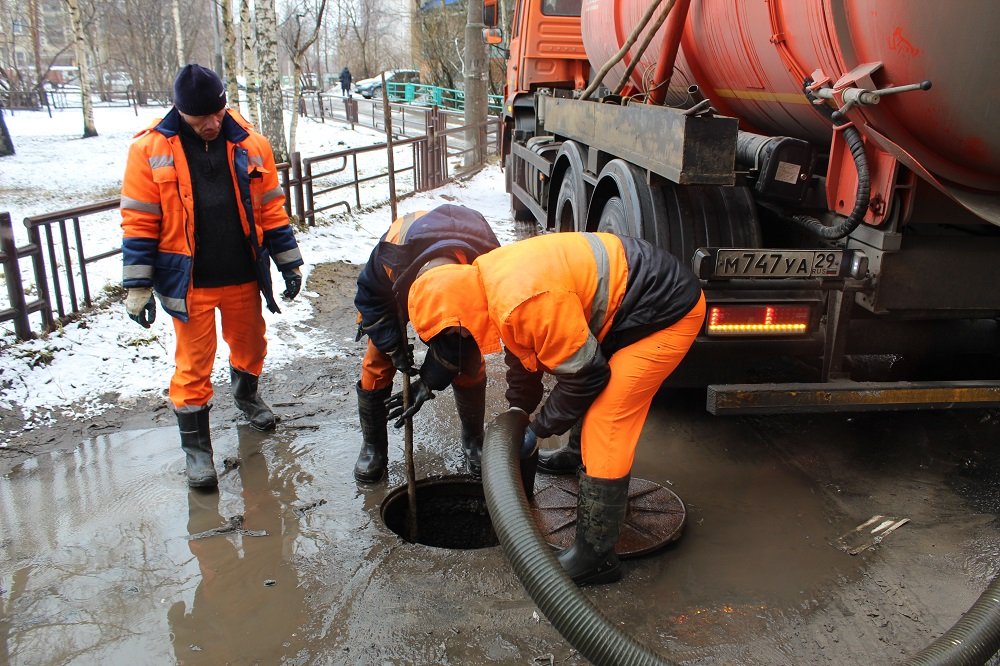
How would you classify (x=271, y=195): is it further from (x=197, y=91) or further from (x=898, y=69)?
(x=898, y=69)

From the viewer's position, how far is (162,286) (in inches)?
135

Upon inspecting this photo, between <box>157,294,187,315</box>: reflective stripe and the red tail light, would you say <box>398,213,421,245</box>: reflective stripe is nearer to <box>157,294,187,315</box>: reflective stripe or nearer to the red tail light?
<box>157,294,187,315</box>: reflective stripe

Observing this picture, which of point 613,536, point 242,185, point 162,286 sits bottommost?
point 613,536

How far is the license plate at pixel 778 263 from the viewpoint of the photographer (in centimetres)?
311

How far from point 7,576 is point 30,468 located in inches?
37.4

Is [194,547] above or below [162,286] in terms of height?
below

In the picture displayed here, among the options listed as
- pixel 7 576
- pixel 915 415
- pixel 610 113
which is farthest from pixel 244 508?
pixel 915 415

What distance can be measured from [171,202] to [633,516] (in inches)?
96.7

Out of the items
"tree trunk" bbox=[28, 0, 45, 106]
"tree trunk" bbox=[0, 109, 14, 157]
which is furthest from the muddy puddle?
"tree trunk" bbox=[28, 0, 45, 106]

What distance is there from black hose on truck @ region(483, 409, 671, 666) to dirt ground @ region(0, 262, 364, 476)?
215cm

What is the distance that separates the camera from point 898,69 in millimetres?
2568

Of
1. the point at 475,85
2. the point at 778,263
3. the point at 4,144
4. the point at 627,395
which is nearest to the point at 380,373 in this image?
the point at 627,395

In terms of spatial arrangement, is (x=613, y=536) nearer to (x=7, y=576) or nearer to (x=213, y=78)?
(x=7, y=576)

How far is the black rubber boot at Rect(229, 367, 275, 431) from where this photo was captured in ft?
13.3
